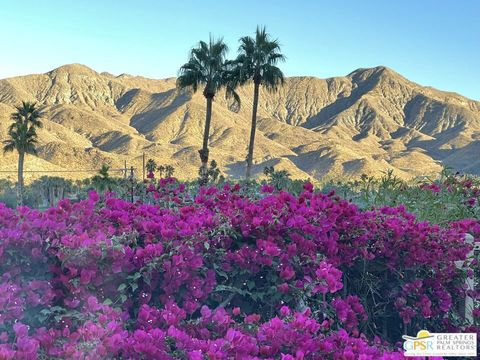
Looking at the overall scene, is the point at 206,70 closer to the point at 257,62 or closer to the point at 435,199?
the point at 257,62

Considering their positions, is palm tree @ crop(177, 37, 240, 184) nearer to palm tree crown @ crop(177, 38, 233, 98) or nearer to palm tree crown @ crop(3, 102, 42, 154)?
palm tree crown @ crop(177, 38, 233, 98)

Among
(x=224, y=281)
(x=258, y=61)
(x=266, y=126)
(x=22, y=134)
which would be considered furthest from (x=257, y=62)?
(x=266, y=126)

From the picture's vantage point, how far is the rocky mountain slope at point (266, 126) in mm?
93875

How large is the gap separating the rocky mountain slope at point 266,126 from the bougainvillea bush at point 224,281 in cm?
7269

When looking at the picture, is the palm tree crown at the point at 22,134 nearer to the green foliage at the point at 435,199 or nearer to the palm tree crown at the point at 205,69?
the palm tree crown at the point at 205,69

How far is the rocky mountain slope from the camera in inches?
3696

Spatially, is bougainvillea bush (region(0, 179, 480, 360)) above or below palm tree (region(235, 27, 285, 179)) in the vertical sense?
below

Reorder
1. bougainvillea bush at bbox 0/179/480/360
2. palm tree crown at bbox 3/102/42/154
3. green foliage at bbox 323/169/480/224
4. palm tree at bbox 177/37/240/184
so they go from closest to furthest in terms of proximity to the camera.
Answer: bougainvillea bush at bbox 0/179/480/360
green foliage at bbox 323/169/480/224
palm tree at bbox 177/37/240/184
palm tree crown at bbox 3/102/42/154

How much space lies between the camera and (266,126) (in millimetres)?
143625

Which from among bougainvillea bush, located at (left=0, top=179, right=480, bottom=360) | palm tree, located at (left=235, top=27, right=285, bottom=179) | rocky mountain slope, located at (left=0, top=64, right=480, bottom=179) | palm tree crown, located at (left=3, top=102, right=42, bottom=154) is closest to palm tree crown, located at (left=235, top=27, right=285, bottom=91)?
palm tree, located at (left=235, top=27, right=285, bottom=179)

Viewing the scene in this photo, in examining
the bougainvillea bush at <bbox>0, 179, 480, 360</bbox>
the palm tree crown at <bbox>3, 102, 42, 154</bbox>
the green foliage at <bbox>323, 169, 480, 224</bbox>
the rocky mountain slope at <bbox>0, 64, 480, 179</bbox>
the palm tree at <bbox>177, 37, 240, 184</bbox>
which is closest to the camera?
the bougainvillea bush at <bbox>0, 179, 480, 360</bbox>

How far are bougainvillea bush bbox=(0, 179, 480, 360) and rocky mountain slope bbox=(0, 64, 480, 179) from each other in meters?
72.7

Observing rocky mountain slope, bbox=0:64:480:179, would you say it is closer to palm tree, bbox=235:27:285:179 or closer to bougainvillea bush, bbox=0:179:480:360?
palm tree, bbox=235:27:285:179

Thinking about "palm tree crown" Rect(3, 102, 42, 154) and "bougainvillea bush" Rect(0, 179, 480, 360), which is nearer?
"bougainvillea bush" Rect(0, 179, 480, 360)
